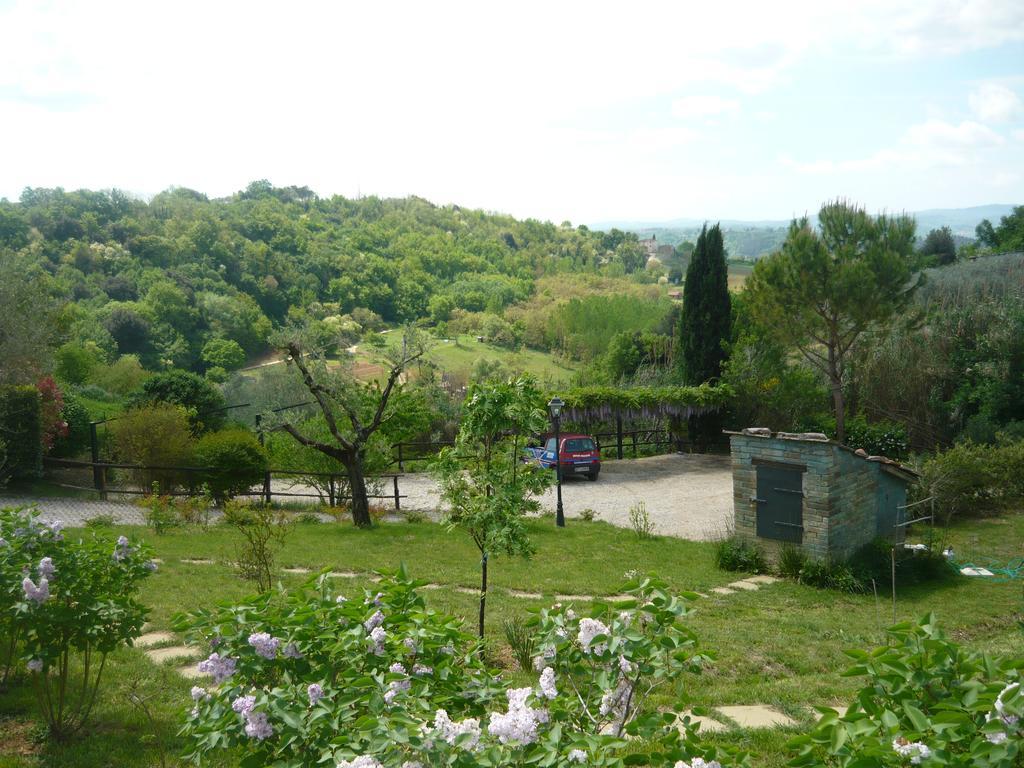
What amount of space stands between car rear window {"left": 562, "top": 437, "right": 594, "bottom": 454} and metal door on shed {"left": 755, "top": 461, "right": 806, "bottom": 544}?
868 cm

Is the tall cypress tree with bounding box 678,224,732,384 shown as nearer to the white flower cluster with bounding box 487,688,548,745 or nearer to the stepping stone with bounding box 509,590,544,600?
the stepping stone with bounding box 509,590,544,600

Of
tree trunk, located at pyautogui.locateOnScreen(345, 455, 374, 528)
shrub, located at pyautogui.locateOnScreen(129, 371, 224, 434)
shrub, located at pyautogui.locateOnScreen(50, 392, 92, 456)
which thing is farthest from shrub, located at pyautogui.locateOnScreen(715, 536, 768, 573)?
shrub, located at pyautogui.locateOnScreen(50, 392, 92, 456)

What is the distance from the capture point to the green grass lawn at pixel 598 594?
19.1 ft

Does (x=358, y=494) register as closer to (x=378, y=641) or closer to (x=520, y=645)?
(x=520, y=645)

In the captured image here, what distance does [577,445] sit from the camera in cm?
2192

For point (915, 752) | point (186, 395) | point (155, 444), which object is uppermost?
point (915, 752)

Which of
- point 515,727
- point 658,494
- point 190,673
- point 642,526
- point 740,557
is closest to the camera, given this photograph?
point 515,727

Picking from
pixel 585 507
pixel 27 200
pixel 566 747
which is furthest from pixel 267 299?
pixel 566 747

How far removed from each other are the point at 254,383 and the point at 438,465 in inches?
1159

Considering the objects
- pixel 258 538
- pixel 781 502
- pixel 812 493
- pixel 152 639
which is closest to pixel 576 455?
pixel 781 502

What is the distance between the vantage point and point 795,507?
13039 mm

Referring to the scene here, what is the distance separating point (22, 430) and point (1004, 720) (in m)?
20.8

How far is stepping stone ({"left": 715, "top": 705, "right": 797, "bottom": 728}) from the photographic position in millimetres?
5768

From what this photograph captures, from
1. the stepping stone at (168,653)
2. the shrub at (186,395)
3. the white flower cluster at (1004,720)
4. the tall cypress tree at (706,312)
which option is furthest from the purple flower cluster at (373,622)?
the tall cypress tree at (706,312)
